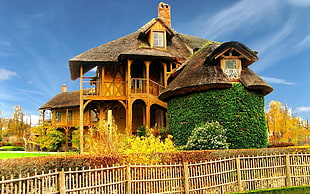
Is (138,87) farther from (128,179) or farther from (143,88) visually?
(128,179)

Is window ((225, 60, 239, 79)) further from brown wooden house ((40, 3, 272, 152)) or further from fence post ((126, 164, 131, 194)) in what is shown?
fence post ((126, 164, 131, 194))

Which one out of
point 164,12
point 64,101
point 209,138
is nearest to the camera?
point 209,138

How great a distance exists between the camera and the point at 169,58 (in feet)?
71.3

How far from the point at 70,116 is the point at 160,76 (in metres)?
18.4

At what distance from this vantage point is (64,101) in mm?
38188

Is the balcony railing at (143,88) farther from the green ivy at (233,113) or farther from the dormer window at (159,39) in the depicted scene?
the green ivy at (233,113)

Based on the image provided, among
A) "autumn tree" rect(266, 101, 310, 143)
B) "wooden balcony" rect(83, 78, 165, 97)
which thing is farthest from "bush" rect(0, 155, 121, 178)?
"autumn tree" rect(266, 101, 310, 143)

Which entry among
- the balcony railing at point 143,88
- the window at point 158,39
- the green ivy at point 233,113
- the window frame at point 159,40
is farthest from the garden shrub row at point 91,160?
the window at point 158,39

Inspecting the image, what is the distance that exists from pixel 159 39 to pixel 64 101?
65.4 feet

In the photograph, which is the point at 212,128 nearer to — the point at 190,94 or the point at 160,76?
the point at 190,94

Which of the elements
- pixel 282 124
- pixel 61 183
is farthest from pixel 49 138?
pixel 282 124

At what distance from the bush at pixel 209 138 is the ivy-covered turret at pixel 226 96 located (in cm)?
80

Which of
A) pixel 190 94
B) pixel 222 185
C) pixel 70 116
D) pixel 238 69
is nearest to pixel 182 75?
pixel 190 94

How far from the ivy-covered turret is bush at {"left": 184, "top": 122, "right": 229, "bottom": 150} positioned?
80 cm
